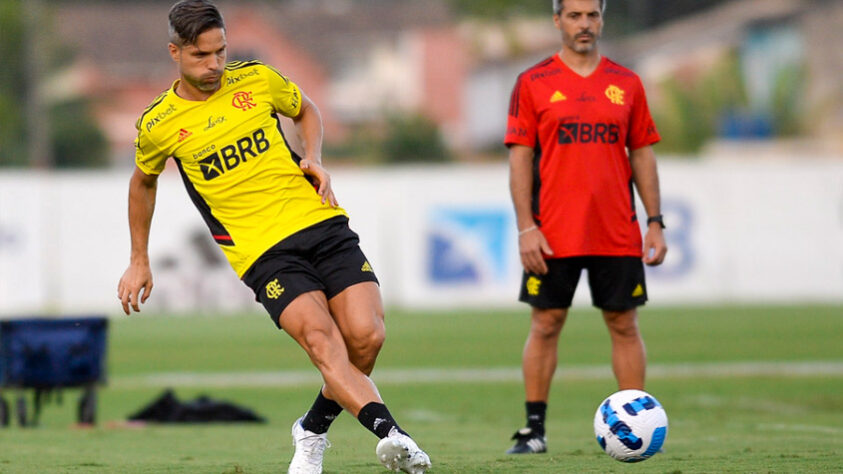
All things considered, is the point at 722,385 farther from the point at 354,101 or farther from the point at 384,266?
the point at 354,101

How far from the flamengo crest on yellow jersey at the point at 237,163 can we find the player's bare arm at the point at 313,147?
0.06 metres

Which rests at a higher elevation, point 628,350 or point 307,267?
point 307,267

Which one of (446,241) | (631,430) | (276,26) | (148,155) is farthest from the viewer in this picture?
(276,26)

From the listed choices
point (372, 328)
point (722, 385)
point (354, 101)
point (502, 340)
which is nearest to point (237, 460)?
point (372, 328)

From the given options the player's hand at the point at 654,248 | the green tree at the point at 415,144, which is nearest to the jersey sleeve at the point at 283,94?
the player's hand at the point at 654,248

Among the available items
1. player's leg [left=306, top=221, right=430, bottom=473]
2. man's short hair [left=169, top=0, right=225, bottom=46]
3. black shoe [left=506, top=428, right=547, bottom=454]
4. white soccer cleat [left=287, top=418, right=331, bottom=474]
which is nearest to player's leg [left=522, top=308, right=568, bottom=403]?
black shoe [left=506, top=428, right=547, bottom=454]

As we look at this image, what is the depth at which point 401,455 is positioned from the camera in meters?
5.64

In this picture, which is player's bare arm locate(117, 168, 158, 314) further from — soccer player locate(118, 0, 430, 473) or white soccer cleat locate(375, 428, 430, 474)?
white soccer cleat locate(375, 428, 430, 474)

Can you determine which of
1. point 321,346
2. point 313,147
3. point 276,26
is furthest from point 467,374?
point 276,26

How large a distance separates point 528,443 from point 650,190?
5.07 feet

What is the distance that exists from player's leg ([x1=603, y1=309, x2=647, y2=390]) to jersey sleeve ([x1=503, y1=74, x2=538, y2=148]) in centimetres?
105

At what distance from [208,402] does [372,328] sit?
14.9 feet

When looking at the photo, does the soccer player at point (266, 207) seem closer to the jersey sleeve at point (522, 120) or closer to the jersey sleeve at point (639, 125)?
the jersey sleeve at point (522, 120)

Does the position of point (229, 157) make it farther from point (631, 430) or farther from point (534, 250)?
point (631, 430)
